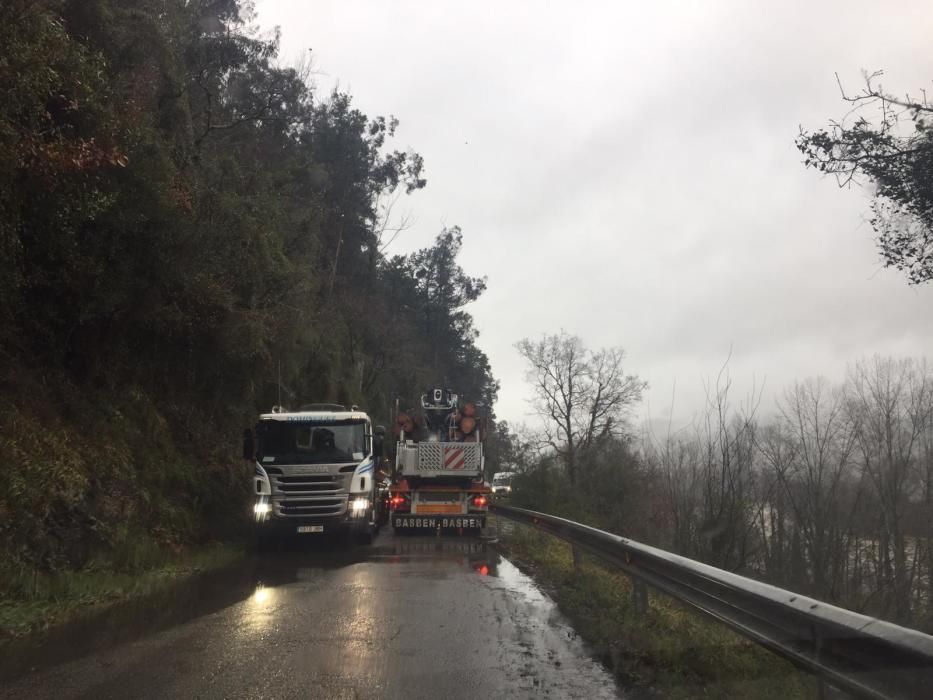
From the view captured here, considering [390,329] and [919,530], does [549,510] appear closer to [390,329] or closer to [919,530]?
[919,530]

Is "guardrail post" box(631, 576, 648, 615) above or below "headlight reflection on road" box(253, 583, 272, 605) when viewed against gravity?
above

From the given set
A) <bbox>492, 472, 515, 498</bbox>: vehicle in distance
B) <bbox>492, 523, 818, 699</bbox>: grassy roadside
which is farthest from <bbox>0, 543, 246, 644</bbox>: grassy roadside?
<bbox>492, 472, 515, 498</bbox>: vehicle in distance

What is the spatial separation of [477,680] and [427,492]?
13195 mm

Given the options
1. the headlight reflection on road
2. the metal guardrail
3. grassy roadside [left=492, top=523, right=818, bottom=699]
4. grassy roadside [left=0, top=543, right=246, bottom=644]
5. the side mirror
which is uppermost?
the side mirror

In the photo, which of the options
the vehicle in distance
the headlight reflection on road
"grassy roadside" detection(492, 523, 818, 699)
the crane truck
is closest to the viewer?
"grassy roadside" detection(492, 523, 818, 699)

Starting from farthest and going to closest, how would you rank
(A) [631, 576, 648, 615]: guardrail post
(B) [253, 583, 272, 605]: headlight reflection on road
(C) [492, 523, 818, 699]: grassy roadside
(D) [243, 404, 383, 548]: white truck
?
1. (D) [243, 404, 383, 548]: white truck
2. (B) [253, 583, 272, 605]: headlight reflection on road
3. (A) [631, 576, 648, 615]: guardrail post
4. (C) [492, 523, 818, 699]: grassy roadside

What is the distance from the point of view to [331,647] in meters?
6.73

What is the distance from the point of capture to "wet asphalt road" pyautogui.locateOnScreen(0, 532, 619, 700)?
5.55 metres

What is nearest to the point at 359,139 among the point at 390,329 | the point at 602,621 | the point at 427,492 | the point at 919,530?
the point at 390,329

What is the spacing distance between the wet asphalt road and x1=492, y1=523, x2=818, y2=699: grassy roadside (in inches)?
10.9

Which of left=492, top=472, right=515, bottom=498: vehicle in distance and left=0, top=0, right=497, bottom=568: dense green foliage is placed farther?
left=492, top=472, right=515, bottom=498: vehicle in distance

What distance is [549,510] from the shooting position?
25.2 metres

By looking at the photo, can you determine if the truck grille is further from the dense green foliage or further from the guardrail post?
the guardrail post

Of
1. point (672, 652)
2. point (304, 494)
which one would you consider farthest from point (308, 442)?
point (672, 652)
